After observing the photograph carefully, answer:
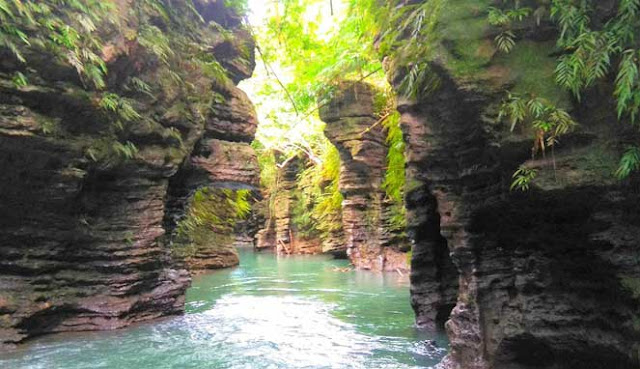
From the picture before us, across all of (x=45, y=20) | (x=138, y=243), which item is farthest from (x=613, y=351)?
(x=45, y=20)

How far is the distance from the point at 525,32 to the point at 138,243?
7.01 meters

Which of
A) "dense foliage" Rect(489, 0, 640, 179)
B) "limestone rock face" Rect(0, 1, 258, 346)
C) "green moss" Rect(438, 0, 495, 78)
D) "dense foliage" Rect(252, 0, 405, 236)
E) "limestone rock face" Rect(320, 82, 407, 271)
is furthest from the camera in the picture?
"limestone rock face" Rect(320, 82, 407, 271)

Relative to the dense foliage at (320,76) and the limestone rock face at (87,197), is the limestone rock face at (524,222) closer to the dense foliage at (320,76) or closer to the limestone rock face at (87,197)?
the dense foliage at (320,76)

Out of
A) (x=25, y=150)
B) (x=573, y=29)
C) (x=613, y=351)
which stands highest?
(x=573, y=29)

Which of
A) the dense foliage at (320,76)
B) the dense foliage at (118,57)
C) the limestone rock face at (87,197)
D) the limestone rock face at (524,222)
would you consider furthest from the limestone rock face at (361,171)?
the limestone rock face at (524,222)

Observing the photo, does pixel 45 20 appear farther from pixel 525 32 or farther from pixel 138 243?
pixel 525 32

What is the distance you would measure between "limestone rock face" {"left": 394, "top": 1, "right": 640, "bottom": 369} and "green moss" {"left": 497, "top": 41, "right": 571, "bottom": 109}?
0.5 inches

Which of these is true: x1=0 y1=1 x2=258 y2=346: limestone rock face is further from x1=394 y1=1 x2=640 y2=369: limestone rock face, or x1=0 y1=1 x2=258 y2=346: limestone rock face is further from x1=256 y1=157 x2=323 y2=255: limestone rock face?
x1=256 y1=157 x2=323 y2=255: limestone rock face

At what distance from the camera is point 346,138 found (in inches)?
653

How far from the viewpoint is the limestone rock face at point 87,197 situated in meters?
6.55

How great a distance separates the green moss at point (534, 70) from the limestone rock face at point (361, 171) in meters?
10.9

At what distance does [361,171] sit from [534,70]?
12.7m

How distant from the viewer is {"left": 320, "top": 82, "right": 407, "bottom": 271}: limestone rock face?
16500mm

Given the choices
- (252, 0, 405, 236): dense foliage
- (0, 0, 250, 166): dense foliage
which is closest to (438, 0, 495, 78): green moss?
(252, 0, 405, 236): dense foliage
